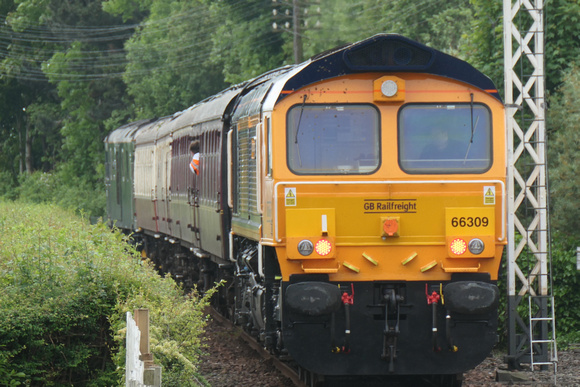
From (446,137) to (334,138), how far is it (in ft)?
3.37

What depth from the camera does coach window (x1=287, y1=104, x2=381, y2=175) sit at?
9.34 meters

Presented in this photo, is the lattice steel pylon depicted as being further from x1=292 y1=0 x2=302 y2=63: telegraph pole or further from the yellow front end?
x1=292 y1=0 x2=302 y2=63: telegraph pole

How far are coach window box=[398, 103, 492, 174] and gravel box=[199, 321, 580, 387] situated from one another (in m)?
2.54

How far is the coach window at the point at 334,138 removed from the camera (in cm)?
934

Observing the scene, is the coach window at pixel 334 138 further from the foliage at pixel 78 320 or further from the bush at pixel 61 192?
the bush at pixel 61 192

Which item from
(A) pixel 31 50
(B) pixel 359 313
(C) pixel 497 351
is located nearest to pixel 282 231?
(B) pixel 359 313

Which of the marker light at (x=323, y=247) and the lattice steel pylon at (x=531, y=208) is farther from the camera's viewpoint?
the lattice steel pylon at (x=531, y=208)

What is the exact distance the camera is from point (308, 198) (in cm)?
925

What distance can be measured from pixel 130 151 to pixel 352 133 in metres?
18.3

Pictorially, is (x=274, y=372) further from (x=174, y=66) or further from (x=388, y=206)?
(x=174, y=66)

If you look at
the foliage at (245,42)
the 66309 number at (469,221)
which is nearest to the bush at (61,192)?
the foliage at (245,42)

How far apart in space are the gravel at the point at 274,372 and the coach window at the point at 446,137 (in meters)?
2.54

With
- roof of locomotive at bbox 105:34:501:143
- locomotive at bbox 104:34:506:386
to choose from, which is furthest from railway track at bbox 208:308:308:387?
roof of locomotive at bbox 105:34:501:143

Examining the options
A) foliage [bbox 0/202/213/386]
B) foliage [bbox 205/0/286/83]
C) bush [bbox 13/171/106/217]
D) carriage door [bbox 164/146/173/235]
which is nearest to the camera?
foliage [bbox 0/202/213/386]
